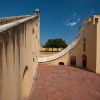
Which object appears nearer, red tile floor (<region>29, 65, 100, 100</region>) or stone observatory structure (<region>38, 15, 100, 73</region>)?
red tile floor (<region>29, 65, 100, 100</region>)

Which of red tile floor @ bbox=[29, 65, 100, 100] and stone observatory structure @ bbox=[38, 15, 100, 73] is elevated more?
stone observatory structure @ bbox=[38, 15, 100, 73]

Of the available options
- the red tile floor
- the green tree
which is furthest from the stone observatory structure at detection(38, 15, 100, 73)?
the green tree

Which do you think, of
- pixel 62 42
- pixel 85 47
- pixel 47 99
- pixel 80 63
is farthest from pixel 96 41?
pixel 62 42

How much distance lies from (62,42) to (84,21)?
25.9 metres

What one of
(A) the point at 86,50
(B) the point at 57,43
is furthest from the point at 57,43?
(A) the point at 86,50

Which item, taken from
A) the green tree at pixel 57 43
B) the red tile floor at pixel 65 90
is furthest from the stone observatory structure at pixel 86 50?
the green tree at pixel 57 43

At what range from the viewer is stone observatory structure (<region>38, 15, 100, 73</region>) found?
1209 cm

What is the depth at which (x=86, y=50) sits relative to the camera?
1436cm

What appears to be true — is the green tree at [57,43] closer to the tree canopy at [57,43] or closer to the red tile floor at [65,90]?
the tree canopy at [57,43]

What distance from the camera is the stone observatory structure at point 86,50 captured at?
12.1 meters

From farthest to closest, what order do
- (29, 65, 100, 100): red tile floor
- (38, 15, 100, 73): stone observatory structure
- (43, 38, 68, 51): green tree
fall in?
1. (43, 38, 68, 51): green tree
2. (38, 15, 100, 73): stone observatory structure
3. (29, 65, 100, 100): red tile floor

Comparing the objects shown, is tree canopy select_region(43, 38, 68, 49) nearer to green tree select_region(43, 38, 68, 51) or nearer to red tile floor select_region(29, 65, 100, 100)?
green tree select_region(43, 38, 68, 51)

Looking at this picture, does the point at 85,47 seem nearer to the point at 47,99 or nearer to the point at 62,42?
the point at 47,99

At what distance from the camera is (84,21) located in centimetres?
1516
